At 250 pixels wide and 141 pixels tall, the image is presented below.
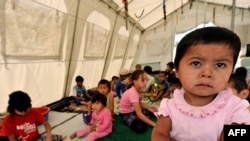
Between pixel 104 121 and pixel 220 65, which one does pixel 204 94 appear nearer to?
pixel 220 65

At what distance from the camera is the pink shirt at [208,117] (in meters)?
0.60

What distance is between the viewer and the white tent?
11.0ft

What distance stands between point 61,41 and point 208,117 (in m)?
4.24

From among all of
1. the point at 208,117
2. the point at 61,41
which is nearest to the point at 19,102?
the point at 208,117

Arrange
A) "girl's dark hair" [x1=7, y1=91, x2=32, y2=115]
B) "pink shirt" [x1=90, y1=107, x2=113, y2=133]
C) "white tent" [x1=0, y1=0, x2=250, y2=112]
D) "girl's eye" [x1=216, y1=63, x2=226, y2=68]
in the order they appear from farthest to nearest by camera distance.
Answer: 1. "white tent" [x1=0, y1=0, x2=250, y2=112]
2. "pink shirt" [x1=90, y1=107, x2=113, y2=133]
3. "girl's dark hair" [x1=7, y1=91, x2=32, y2=115]
4. "girl's eye" [x1=216, y1=63, x2=226, y2=68]

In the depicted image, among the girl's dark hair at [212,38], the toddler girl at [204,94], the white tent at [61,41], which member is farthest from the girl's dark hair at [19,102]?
the girl's dark hair at [212,38]

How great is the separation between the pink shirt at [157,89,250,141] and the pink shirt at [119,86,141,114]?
2.73m

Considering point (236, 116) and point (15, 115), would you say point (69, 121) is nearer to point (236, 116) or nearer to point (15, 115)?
point (15, 115)

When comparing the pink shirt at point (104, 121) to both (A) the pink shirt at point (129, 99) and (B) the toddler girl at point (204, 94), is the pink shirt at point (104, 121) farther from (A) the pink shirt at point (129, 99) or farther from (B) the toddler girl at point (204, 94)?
(B) the toddler girl at point (204, 94)

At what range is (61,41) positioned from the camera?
451cm

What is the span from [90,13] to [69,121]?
266cm

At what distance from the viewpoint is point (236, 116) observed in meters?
0.59

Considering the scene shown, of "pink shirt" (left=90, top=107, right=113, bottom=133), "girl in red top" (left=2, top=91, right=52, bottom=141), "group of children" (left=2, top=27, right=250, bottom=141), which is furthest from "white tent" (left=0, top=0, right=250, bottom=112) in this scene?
"group of children" (left=2, top=27, right=250, bottom=141)

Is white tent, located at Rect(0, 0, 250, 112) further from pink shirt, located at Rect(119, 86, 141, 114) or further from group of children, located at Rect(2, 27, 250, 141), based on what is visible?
group of children, located at Rect(2, 27, 250, 141)
